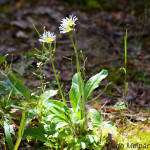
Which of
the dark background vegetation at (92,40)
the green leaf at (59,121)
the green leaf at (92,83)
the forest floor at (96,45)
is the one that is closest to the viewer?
the green leaf at (59,121)

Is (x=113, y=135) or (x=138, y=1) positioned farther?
(x=138, y=1)

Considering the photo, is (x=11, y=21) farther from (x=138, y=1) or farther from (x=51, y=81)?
(x=138, y=1)

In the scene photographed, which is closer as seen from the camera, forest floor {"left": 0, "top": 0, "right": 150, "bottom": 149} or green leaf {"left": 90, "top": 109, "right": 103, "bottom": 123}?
green leaf {"left": 90, "top": 109, "right": 103, "bottom": 123}

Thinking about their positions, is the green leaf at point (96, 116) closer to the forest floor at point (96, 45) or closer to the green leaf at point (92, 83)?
the green leaf at point (92, 83)

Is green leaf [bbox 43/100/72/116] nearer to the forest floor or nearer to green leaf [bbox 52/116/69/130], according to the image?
green leaf [bbox 52/116/69/130]

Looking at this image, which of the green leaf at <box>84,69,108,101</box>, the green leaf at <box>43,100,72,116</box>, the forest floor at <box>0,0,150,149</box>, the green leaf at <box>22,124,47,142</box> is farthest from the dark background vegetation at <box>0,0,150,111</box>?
the green leaf at <box>22,124,47,142</box>

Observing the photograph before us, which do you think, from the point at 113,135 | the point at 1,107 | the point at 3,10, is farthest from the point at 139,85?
the point at 3,10

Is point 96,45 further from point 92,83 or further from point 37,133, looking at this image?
point 37,133

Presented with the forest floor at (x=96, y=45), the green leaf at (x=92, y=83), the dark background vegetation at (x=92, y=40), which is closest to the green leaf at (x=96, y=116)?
the green leaf at (x=92, y=83)

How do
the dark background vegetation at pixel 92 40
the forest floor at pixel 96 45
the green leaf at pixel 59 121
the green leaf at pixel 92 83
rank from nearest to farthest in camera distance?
the green leaf at pixel 59 121, the green leaf at pixel 92 83, the forest floor at pixel 96 45, the dark background vegetation at pixel 92 40
